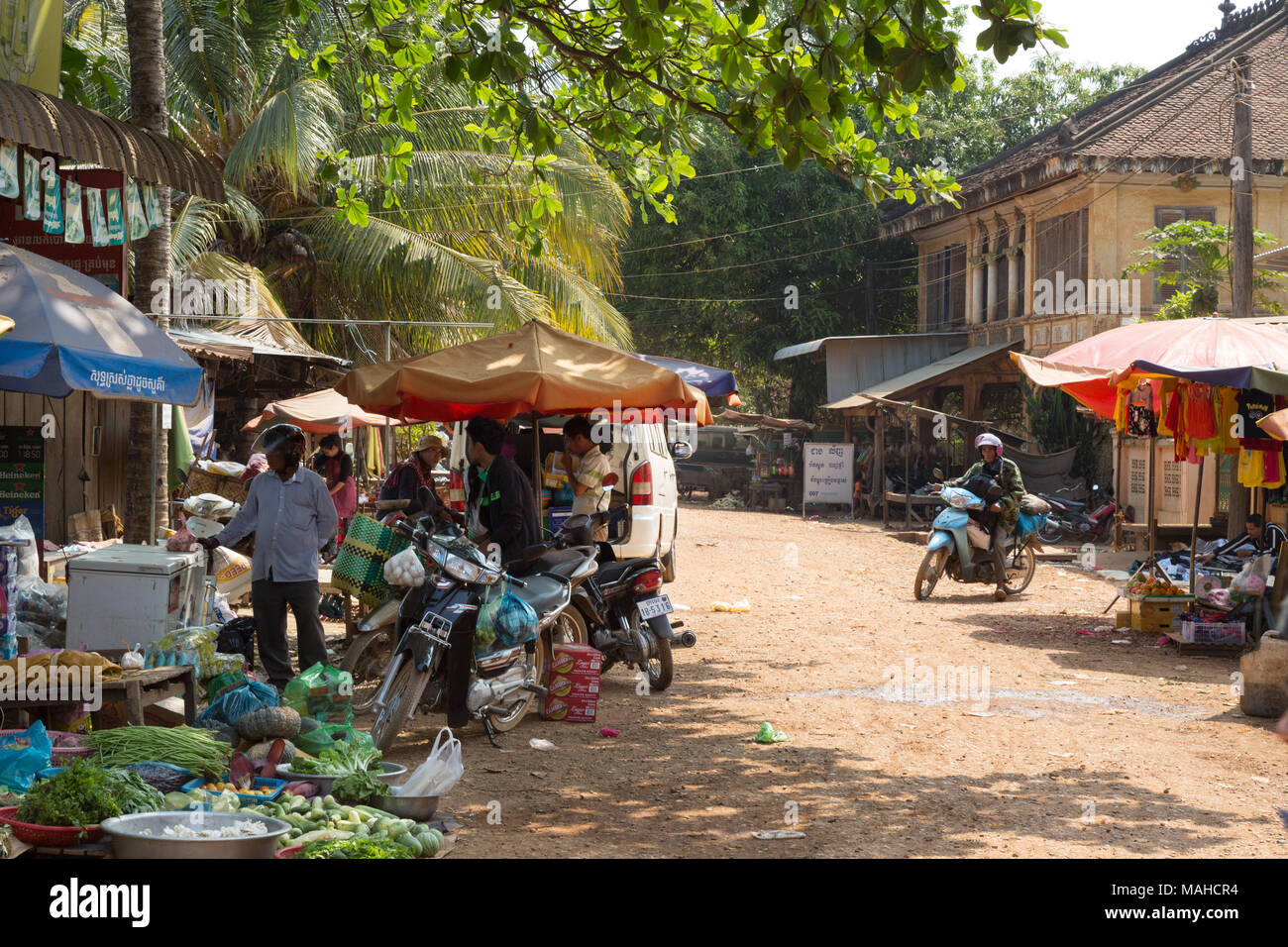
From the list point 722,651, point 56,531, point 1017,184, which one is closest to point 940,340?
point 1017,184

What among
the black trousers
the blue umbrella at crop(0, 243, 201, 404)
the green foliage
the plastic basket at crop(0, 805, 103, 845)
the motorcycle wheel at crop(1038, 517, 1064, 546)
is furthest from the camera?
the motorcycle wheel at crop(1038, 517, 1064, 546)

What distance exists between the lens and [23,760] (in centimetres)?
534

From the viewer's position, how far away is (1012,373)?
28391 mm

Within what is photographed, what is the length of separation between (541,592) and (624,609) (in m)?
1.39

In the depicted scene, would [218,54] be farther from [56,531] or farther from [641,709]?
[641,709]

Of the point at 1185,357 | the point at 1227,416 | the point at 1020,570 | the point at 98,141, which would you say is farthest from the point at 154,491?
the point at 1020,570

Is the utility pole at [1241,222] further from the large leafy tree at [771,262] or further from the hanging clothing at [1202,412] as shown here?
the large leafy tree at [771,262]

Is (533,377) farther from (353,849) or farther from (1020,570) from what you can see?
(1020,570)

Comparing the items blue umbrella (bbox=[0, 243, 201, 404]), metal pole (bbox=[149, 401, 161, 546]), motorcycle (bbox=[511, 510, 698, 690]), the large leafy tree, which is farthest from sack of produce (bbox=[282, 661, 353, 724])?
the large leafy tree

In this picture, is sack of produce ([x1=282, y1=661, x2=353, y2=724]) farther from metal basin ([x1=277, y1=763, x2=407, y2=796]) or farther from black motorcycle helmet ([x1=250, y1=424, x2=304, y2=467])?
black motorcycle helmet ([x1=250, y1=424, x2=304, y2=467])

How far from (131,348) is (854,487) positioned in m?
23.8

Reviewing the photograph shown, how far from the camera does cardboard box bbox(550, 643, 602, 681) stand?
8.09m

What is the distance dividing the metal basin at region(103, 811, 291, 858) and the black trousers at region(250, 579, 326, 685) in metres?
3.28

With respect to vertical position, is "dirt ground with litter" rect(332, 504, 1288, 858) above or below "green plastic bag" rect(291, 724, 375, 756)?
below
